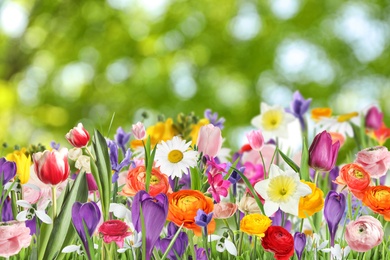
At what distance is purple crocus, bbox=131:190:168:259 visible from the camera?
4.55 feet

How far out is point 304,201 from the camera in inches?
61.0

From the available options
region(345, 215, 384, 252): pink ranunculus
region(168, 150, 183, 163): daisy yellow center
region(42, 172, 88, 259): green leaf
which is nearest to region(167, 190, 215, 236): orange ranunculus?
region(168, 150, 183, 163): daisy yellow center

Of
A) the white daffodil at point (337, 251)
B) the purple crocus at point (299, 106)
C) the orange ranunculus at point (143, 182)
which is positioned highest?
the purple crocus at point (299, 106)

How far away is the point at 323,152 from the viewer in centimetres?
156

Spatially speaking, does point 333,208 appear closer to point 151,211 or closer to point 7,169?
point 151,211

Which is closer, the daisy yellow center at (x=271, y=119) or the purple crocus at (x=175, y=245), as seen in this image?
the purple crocus at (x=175, y=245)

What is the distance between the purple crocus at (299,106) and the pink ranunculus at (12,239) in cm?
137

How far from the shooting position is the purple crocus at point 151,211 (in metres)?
1.39

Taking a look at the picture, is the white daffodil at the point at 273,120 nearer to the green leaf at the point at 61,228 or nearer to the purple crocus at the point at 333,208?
the purple crocus at the point at 333,208

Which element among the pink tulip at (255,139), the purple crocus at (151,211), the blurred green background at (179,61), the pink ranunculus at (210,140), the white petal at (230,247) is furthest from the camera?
the blurred green background at (179,61)

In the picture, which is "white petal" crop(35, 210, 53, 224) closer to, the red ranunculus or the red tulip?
the red tulip

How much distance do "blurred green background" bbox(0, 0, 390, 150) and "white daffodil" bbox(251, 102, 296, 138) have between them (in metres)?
9.09

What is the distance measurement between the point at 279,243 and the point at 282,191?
0.48 feet

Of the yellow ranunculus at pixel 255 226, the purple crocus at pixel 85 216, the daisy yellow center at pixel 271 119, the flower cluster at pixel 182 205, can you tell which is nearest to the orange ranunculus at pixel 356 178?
the flower cluster at pixel 182 205
